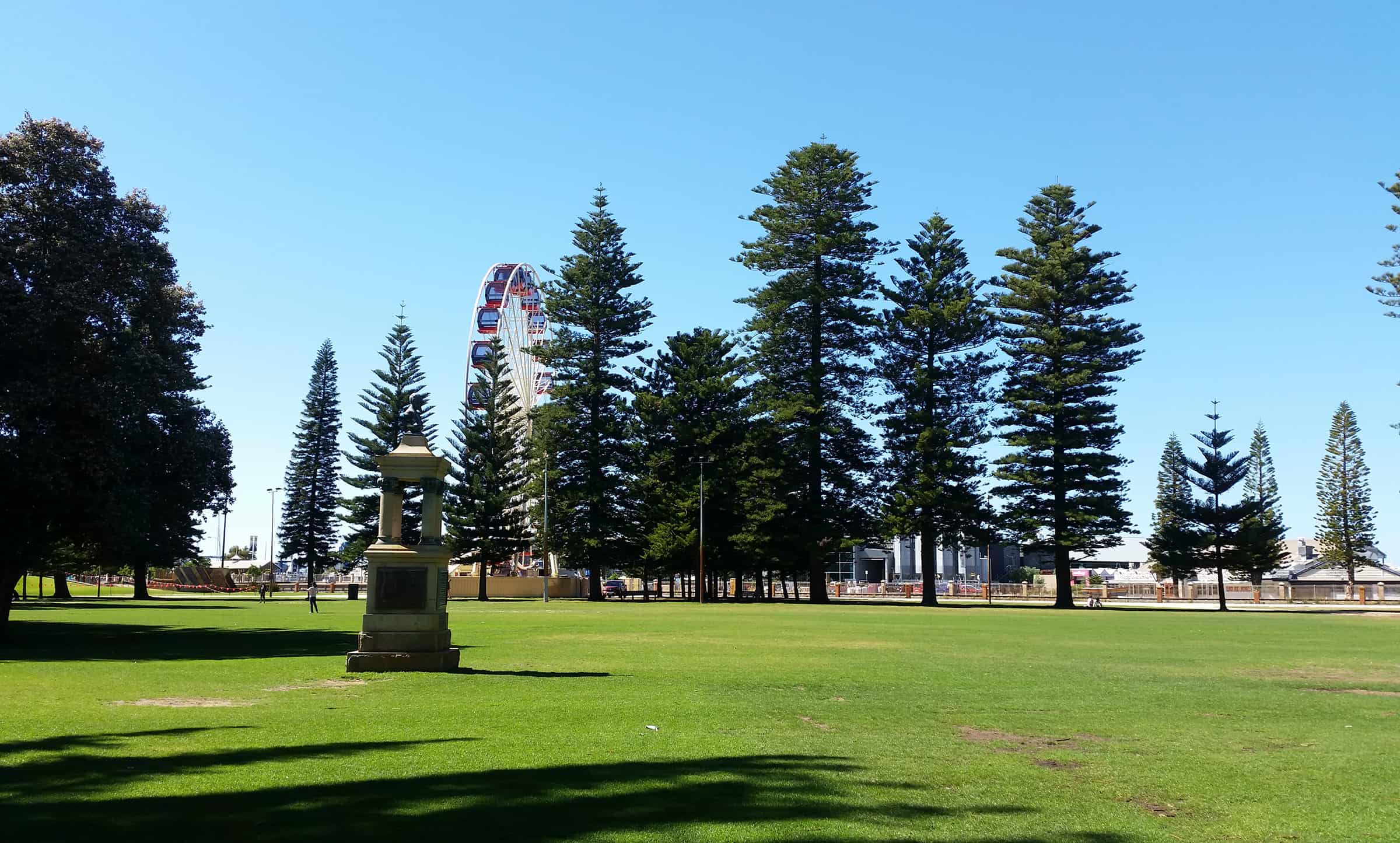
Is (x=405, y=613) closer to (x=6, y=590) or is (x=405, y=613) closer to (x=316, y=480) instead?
(x=6, y=590)

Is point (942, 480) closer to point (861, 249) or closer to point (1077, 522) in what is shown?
point (1077, 522)

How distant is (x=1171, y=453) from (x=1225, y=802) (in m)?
83.7

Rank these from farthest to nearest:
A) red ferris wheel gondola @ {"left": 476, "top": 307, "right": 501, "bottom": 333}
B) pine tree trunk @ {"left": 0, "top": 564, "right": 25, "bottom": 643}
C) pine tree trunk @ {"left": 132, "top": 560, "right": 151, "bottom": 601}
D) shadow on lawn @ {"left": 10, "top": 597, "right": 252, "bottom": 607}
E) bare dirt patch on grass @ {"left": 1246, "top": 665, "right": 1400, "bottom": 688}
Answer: red ferris wheel gondola @ {"left": 476, "top": 307, "right": 501, "bottom": 333} < pine tree trunk @ {"left": 132, "top": 560, "right": 151, "bottom": 601} < shadow on lawn @ {"left": 10, "top": 597, "right": 252, "bottom": 607} < pine tree trunk @ {"left": 0, "top": 564, "right": 25, "bottom": 643} < bare dirt patch on grass @ {"left": 1246, "top": 665, "right": 1400, "bottom": 688}

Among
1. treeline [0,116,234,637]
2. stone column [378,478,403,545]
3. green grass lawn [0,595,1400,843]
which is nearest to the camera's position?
green grass lawn [0,595,1400,843]

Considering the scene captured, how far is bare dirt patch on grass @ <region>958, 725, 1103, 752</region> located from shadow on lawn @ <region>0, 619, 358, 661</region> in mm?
11475

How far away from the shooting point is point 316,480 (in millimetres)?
75500

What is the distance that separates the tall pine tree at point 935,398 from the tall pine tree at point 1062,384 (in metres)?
1.58

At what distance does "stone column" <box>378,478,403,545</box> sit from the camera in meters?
14.7

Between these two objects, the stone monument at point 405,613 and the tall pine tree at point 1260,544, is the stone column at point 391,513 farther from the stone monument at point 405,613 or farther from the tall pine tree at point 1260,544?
the tall pine tree at point 1260,544

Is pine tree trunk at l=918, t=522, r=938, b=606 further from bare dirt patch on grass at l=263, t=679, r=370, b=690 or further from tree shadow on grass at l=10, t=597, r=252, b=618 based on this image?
bare dirt patch on grass at l=263, t=679, r=370, b=690

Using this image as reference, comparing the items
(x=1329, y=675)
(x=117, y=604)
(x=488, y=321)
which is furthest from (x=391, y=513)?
(x=488, y=321)

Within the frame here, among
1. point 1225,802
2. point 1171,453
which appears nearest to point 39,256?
point 1225,802

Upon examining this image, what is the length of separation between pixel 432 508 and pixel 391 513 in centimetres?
66

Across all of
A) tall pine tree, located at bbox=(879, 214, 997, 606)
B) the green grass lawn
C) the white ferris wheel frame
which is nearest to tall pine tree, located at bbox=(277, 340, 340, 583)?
the white ferris wheel frame
